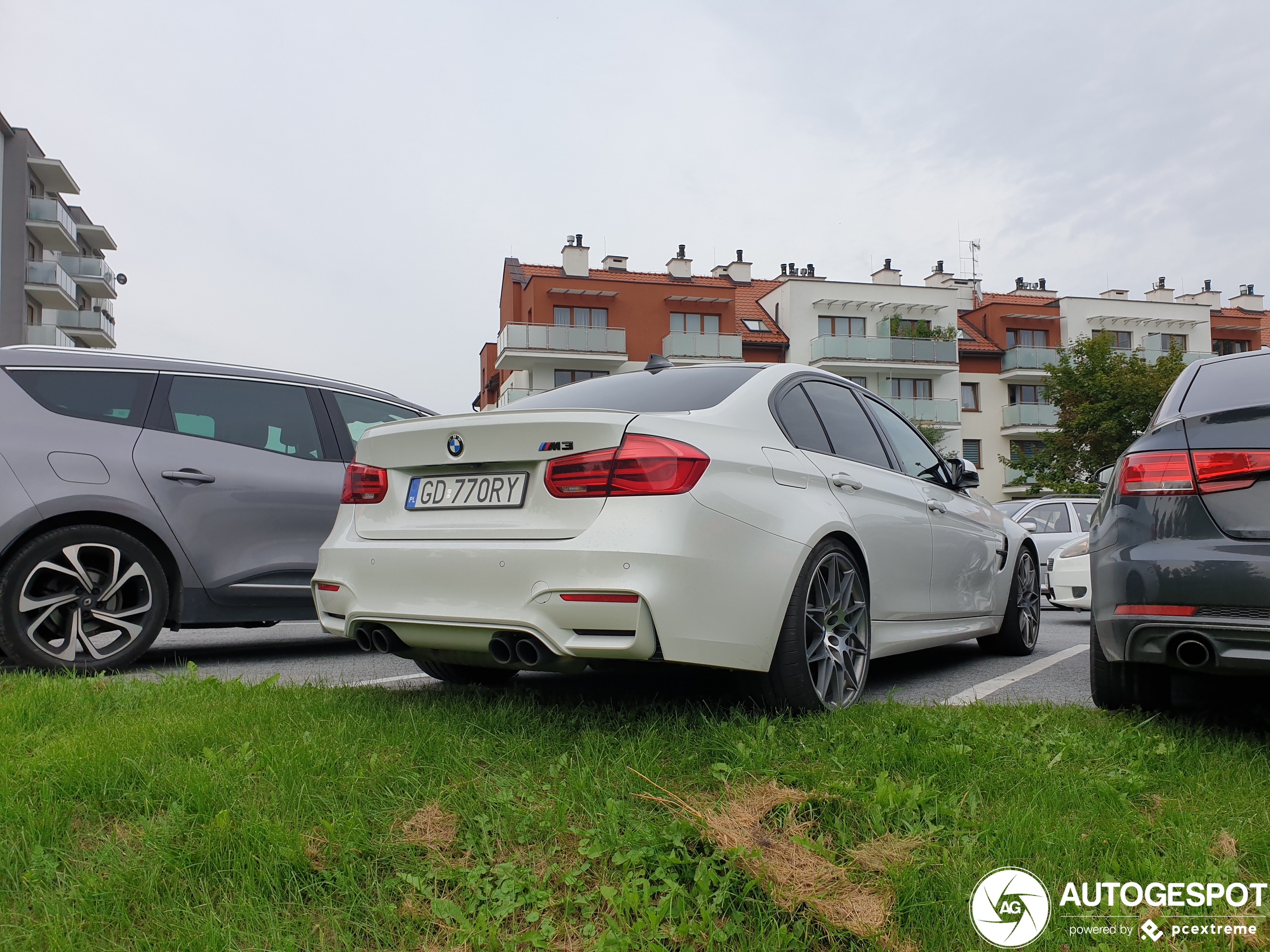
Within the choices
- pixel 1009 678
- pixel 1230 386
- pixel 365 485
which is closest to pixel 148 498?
pixel 365 485

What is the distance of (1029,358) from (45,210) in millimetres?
48133

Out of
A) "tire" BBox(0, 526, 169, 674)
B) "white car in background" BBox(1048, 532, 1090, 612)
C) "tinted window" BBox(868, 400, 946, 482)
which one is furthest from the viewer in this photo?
"white car in background" BBox(1048, 532, 1090, 612)

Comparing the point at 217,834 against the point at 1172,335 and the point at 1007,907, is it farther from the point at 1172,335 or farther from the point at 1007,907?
the point at 1172,335

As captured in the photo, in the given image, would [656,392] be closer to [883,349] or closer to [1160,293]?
[883,349]

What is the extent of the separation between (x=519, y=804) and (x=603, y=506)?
0.98 metres

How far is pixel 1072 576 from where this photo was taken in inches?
433

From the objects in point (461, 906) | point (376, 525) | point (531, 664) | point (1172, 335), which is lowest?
point (461, 906)

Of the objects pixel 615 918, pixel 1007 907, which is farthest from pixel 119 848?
pixel 1007 907

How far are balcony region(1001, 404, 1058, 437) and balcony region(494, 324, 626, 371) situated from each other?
1958 centimetres

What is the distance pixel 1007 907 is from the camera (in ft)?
7.33

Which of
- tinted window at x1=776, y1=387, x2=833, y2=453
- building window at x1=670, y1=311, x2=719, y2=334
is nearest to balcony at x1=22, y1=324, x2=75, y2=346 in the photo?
building window at x1=670, y1=311, x2=719, y2=334

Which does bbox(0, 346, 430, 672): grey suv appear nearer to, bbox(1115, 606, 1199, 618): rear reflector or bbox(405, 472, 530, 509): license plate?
bbox(405, 472, 530, 509): license plate

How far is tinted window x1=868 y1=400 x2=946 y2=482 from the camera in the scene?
534 cm

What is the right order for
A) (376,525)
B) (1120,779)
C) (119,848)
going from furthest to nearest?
1. (376,525)
2. (1120,779)
3. (119,848)
